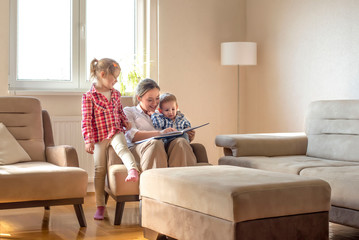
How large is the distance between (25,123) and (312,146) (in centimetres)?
209

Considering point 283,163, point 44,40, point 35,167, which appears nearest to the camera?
point 35,167

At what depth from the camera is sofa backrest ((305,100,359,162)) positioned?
3.77 metres

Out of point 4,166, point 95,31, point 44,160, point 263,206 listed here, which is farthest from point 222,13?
point 263,206

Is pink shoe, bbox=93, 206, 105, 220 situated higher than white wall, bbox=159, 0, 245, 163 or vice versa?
white wall, bbox=159, 0, 245, 163

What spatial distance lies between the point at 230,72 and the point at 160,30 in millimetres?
903

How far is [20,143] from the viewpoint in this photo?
12.4 ft

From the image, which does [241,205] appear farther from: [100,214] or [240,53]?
[240,53]

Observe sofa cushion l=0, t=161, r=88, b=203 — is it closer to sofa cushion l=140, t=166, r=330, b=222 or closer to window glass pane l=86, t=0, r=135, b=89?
sofa cushion l=140, t=166, r=330, b=222

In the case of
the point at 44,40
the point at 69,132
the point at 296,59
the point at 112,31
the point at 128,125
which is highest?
the point at 112,31

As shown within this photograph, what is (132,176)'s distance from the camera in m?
3.32

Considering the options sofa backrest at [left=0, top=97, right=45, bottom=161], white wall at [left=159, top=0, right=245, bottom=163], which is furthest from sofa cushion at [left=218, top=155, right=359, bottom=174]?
white wall at [left=159, top=0, right=245, bottom=163]

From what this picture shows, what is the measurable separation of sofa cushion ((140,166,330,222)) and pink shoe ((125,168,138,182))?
580mm

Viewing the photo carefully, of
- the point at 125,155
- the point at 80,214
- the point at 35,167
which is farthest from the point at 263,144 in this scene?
the point at 35,167

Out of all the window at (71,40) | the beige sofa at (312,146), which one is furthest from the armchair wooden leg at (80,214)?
the window at (71,40)
